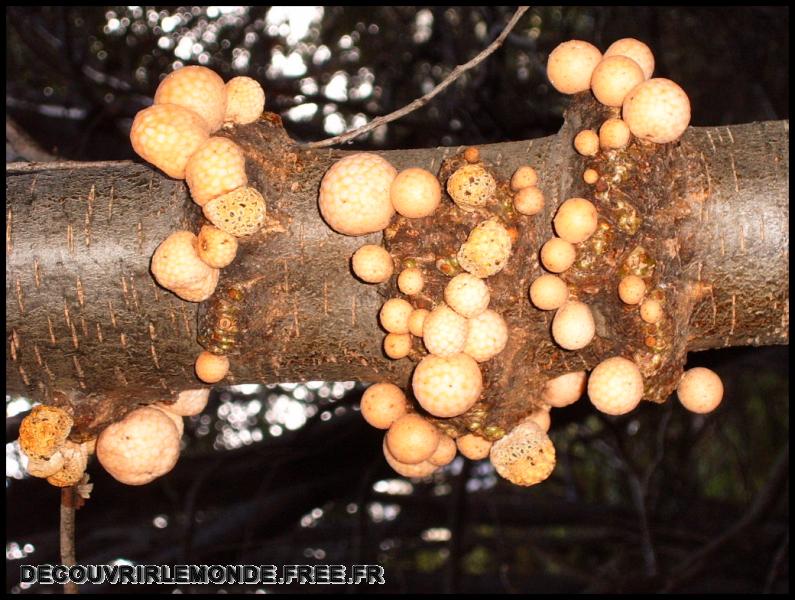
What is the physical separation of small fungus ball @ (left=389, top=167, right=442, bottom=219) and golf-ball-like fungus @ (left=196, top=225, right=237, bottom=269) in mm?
430

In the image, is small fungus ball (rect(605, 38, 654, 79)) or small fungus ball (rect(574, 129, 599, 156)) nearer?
small fungus ball (rect(574, 129, 599, 156))

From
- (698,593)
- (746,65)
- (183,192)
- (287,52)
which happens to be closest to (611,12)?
(746,65)

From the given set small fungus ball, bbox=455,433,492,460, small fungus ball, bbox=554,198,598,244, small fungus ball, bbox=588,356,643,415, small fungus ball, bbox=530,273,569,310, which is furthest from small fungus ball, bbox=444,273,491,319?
small fungus ball, bbox=455,433,492,460

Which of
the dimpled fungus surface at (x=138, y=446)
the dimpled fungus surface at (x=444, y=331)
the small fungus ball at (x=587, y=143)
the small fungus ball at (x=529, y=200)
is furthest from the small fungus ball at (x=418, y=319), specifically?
the dimpled fungus surface at (x=138, y=446)

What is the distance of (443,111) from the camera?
569 centimetres

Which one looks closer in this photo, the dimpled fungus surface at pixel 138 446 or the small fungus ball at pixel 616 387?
the small fungus ball at pixel 616 387

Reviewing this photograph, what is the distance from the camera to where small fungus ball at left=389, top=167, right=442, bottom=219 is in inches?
66.2

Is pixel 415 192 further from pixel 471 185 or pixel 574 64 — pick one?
pixel 574 64

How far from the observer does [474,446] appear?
2.06 m

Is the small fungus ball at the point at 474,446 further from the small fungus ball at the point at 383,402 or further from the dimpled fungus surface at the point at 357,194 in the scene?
the dimpled fungus surface at the point at 357,194

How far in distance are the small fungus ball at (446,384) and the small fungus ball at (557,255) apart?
1.05 ft

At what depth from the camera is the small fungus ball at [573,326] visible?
1.75 m

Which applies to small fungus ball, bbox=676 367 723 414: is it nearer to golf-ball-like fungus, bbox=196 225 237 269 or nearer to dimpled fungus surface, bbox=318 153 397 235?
dimpled fungus surface, bbox=318 153 397 235

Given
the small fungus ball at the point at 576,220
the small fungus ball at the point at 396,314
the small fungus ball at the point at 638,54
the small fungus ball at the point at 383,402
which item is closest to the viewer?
the small fungus ball at the point at 576,220
